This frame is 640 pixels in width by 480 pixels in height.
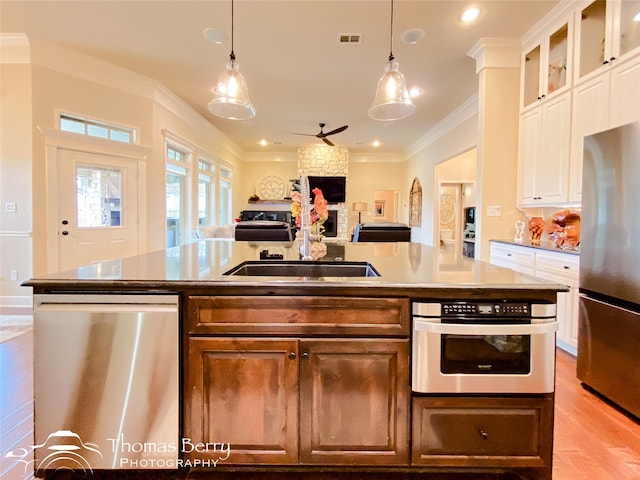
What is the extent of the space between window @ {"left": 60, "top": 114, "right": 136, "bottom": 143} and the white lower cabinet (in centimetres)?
508

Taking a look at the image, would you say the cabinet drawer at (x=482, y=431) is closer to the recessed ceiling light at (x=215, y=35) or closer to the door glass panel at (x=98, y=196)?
the recessed ceiling light at (x=215, y=35)

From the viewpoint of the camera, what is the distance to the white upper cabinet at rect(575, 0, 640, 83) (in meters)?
2.42

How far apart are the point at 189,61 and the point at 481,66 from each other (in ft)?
11.4

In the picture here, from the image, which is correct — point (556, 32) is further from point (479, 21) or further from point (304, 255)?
point (304, 255)

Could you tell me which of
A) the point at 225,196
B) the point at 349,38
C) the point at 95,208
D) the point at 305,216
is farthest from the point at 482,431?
the point at 225,196

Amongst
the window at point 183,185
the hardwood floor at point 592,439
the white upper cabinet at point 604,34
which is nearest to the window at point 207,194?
the window at point 183,185

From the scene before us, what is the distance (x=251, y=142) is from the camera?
8.49 meters

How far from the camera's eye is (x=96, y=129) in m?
4.35

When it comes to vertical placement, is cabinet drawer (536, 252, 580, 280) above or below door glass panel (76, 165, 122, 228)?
below

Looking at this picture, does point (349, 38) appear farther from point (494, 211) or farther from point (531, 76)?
point (494, 211)

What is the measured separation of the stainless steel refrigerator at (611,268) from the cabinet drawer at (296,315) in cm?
160

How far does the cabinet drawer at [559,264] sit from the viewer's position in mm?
2631

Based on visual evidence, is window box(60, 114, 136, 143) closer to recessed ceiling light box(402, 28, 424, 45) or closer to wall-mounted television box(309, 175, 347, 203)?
recessed ceiling light box(402, 28, 424, 45)

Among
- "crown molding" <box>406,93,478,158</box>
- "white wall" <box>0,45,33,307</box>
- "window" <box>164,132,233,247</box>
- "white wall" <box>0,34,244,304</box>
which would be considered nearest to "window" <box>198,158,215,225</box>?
"window" <box>164,132,233,247</box>
